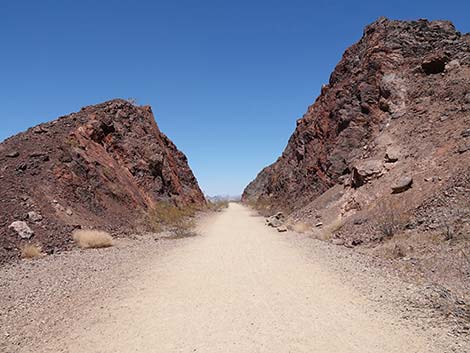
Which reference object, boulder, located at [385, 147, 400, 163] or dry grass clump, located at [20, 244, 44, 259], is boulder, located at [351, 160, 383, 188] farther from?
dry grass clump, located at [20, 244, 44, 259]

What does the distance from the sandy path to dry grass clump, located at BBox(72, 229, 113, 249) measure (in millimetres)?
4138

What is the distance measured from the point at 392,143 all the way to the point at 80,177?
51.0 feet

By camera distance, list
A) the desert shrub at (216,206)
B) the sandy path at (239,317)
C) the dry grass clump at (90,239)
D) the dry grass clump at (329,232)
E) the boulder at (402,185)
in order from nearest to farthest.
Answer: the sandy path at (239,317) < the dry grass clump at (90,239) < the boulder at (402,185) < the dry grass clump at (329,232) < the desert shrub at (216,206)

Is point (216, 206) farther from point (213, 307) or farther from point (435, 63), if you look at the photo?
point (213, 307)

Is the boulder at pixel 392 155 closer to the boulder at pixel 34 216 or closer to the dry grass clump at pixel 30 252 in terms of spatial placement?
the dry grass clump at pixel 30 252

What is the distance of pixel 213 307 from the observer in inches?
250

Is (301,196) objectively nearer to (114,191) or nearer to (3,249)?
(114,191)

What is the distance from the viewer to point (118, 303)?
21.5ft

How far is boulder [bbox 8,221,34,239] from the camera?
11398 millimetres

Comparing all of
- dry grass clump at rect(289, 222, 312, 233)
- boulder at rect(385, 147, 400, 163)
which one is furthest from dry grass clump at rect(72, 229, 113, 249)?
boulder at rect(385, 147, 400, 163)

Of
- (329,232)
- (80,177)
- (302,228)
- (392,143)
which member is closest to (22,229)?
(80,177)

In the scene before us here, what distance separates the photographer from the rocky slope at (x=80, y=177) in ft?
41.1

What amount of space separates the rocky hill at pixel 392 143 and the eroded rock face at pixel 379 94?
64 mm

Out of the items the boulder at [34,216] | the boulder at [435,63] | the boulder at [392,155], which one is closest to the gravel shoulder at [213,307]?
the boulder at [34,216]
